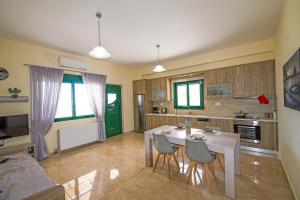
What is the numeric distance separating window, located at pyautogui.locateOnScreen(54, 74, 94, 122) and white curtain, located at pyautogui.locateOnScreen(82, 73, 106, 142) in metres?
0.17

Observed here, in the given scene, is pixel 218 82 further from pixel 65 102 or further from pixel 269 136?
pixel 65 102

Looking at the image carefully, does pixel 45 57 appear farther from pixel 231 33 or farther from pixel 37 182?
pixel 231 33

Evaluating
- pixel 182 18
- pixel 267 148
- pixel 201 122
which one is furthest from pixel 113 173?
pixel 267 148

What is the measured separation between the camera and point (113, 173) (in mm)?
2707

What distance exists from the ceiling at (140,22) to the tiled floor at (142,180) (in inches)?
110

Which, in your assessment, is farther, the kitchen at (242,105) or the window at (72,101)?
the window at (72,101)

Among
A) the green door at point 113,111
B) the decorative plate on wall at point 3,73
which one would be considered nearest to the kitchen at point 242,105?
the green door at point 113,111

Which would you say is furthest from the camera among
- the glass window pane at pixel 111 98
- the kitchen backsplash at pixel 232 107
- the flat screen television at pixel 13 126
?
the glass window pane at pixel 111 98

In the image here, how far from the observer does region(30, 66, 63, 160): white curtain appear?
3334 millimetres

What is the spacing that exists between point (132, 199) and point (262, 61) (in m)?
4.10

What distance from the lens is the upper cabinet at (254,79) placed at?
10.9 feet

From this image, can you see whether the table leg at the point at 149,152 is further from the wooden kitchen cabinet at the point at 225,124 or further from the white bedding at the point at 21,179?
the wooden kitchen cabinet at the point at 225,124

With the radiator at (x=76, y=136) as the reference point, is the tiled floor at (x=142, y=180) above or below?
below

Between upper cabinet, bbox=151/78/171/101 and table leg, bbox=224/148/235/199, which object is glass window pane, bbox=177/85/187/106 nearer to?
upper cabinet, bbox=151/78/171/101
